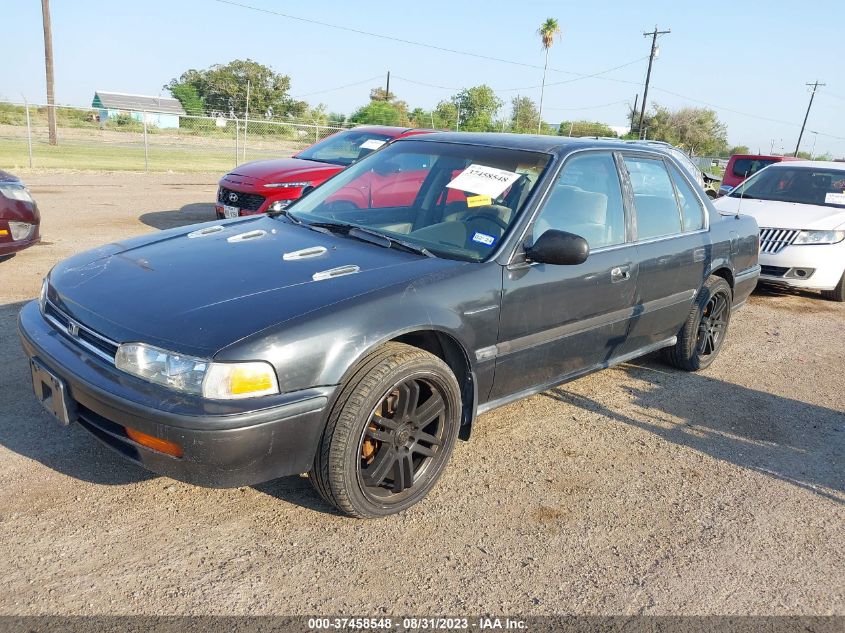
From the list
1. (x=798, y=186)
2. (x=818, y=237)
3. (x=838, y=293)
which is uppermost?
(x=798, y=186)

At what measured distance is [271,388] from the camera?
2543mm

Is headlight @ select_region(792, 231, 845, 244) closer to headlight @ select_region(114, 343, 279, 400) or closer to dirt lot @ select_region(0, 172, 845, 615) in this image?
dirt lot @ select_region(0, 172, 845, 615)

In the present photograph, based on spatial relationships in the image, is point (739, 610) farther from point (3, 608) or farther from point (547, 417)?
point (3, 608)

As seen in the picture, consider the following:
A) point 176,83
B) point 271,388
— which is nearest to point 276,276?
point 271,388

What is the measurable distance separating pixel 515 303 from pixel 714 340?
2.71m

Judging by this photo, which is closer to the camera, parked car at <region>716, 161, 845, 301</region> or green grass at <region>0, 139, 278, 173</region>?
parked car at <region>716, 161, 845, 301</region>

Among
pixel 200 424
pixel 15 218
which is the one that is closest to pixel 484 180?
pixel 200 424

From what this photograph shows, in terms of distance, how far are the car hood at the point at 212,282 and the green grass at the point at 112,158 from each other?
15.1 m

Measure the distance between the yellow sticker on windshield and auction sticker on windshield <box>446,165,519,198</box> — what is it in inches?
0.9

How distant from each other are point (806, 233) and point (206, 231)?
22.2ft

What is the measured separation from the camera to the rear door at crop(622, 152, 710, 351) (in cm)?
423

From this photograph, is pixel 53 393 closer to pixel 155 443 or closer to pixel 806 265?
pixel 155 443

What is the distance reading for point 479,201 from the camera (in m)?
3.63

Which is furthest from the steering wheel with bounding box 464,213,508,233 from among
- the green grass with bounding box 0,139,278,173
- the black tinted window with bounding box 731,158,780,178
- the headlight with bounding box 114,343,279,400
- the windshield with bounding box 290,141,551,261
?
the green grass with bounding box 0,139,278,173
